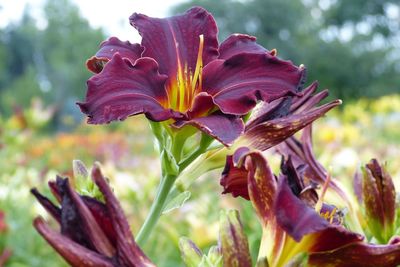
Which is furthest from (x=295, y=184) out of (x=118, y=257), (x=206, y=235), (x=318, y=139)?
(x=318, y=139)

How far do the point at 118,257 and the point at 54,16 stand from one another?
2390 cm

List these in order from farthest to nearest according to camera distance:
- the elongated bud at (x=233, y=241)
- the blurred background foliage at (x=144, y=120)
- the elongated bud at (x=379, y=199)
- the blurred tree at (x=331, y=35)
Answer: the blurred tree at (x=331, y=35) < the blurred background foliage at (x=144, y=120) < the elongated bud at (x=379, y=199) < the elongated bud at (x=233, y=241)

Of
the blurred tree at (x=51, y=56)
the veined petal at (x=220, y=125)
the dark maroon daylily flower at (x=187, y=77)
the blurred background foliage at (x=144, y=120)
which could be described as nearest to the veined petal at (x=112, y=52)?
the dark maroon daylily flower at (x=187, y=77)

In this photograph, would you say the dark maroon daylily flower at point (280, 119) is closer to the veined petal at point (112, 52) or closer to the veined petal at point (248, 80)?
the veined petal at point (248, 80)

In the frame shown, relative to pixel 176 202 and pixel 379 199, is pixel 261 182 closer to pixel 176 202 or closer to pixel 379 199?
pixel 176 202

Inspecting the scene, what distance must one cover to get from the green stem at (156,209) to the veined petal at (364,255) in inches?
7.5

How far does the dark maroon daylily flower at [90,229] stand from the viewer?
0.48 metres

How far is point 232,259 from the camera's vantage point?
0.58 m

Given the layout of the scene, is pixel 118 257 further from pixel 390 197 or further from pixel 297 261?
pixel 390 197

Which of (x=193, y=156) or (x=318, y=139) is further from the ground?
(x=318, y=139)

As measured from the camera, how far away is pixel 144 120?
10055 millimetres

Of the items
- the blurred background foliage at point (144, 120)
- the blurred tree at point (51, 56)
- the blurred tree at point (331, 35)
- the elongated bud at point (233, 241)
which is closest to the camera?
the elongated bud at point (233, 241)

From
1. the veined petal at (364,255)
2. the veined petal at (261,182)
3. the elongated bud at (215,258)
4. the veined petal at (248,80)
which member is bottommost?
the veined petal at (364,255)

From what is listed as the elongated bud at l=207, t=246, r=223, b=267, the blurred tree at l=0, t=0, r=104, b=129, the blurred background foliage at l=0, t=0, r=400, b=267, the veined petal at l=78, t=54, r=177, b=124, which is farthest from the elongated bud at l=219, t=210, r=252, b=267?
the blurred tree at l=0, t=0, r=104, b=129
